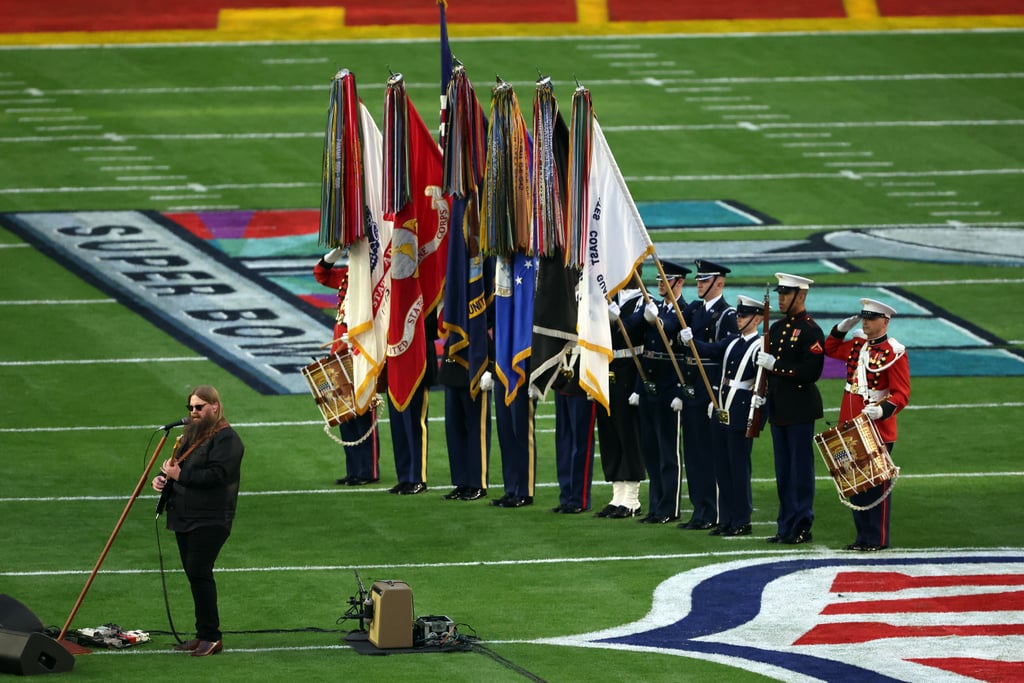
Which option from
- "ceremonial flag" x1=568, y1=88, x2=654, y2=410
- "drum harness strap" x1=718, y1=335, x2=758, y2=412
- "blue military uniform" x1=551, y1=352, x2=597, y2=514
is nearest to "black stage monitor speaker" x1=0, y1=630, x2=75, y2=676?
"ceremonial flag" x1=568, y1=88, x2=654, y2=410

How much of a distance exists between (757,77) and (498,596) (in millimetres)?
21690

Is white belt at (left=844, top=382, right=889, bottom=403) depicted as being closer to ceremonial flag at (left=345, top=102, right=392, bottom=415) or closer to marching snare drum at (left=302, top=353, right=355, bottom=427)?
ceremonial flag at (left=345, top=102, right=392, bottom=415)

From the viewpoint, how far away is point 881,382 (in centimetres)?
1542

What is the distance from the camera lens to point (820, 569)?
1462cm

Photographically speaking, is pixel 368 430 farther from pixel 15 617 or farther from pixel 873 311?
pixel 15 617

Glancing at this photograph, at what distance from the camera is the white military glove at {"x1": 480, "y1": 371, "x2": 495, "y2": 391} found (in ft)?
55.6

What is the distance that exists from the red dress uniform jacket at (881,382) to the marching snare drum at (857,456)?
21 cm

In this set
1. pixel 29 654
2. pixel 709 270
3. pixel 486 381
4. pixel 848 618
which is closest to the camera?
pixel 29 654

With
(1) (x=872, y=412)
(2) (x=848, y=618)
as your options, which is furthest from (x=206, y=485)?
(1) (x=872, y=412)

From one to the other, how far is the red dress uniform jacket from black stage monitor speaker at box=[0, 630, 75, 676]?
617cm

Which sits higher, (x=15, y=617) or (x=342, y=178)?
(x=342, y=178)

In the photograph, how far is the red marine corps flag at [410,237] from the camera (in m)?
17.2

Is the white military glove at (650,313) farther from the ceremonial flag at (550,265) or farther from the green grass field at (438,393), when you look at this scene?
the green grass field at (438,393)

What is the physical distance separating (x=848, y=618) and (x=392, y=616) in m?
2.94
